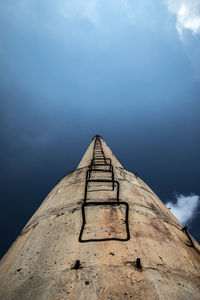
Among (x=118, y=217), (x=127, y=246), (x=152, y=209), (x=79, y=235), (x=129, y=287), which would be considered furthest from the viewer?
(x=152, y=209)

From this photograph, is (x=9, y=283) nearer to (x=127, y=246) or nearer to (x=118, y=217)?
(x=127, y=246)

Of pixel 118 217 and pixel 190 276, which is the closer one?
pixel 190 276

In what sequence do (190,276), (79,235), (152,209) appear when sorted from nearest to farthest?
1. (190,276)
2. (79,235)
3. (152,209)

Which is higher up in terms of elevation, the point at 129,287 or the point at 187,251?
the point at 187,251

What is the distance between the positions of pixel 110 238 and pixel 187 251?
1215 millimetres

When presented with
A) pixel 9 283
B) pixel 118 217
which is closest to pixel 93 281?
pixel 9 283

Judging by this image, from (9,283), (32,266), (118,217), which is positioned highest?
(118,217)

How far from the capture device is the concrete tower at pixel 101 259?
1500 millimetres

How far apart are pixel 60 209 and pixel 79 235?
0.93 metres

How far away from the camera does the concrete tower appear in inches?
59.1

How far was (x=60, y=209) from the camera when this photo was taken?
9.83ft

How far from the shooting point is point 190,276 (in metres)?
1.81

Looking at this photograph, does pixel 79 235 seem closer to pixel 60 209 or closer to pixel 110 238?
pixel 110 238

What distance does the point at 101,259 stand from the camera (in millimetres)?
1787
